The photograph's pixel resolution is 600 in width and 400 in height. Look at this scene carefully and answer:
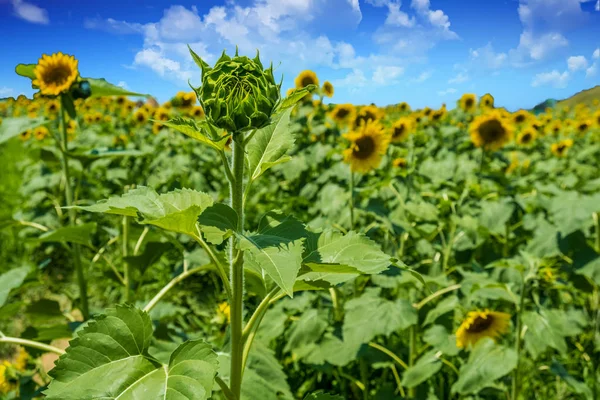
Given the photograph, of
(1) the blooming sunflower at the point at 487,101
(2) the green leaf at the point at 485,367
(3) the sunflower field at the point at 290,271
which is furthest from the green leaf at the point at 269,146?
(1) the blooming sunflower at the point at 487,101

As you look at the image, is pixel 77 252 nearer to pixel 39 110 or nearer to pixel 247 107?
pixel 247 107

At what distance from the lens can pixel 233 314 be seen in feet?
2.79

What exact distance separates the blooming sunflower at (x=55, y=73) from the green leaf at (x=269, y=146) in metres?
1.13

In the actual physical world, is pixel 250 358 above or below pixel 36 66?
below

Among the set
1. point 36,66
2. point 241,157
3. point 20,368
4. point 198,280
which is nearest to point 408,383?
point 241,157

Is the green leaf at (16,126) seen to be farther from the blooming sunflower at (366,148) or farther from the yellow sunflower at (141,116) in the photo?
the yellow sunflower at (141,116)

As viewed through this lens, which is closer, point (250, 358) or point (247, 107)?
point (247, 107)

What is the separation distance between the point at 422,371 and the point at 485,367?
22cm

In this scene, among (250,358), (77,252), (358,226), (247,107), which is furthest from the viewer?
(358,226)

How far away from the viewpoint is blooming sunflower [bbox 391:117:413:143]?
2943 mm

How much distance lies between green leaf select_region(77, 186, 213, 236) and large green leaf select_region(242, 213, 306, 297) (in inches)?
3.7

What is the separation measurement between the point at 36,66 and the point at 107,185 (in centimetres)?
246

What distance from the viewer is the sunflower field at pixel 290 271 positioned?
0.73 m

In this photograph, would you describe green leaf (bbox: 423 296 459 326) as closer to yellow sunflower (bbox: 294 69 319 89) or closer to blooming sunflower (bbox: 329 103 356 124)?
blooming sunflower (bbox: 329 103 356 124)
